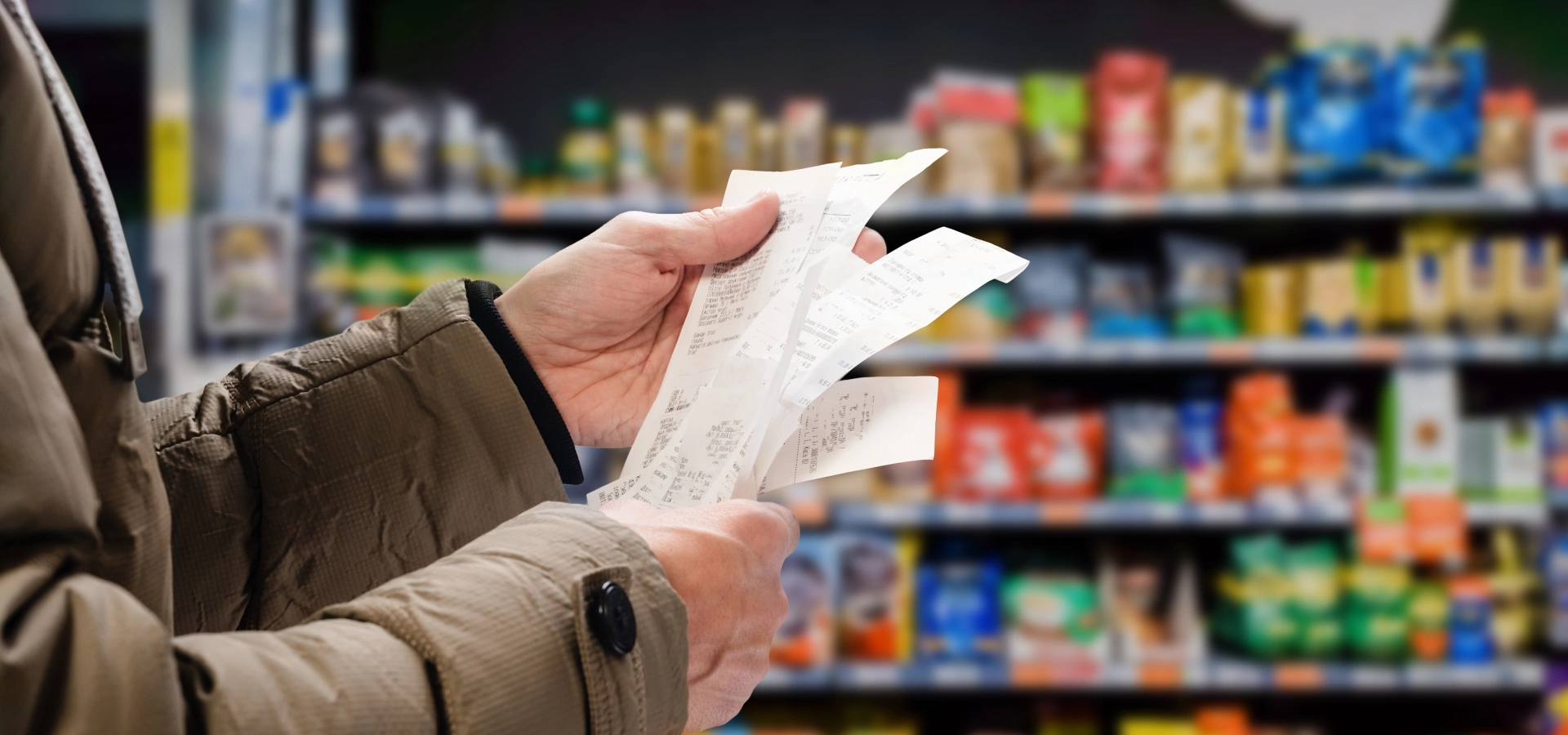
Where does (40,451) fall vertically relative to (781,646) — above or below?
above

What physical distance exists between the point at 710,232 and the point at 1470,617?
2385mm

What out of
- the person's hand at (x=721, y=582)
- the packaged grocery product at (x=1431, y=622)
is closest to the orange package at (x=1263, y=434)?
the packaged grocery product at (x=1431, y=622)

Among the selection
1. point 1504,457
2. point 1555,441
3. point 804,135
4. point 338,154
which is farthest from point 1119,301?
point 338,154

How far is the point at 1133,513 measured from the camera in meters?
2.50

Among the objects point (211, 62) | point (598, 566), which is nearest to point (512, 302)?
point (598, 566)

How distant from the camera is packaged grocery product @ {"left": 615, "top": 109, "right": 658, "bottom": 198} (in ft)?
8.57

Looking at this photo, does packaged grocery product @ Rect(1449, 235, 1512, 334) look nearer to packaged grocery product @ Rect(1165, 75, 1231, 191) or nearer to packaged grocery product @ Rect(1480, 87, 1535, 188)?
packaged grocery product @ Rect(1480, 87, 1535, 188)

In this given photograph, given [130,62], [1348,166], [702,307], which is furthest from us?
Result: [130,62]

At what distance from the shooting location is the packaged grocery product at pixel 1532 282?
2.49 m

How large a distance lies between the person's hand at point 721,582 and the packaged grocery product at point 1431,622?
2.33 metres

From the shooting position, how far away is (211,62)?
2713 mm

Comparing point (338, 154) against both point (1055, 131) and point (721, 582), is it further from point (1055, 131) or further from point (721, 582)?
point (721, 582)

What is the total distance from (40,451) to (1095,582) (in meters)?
2.51

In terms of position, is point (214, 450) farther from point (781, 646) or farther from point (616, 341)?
point (781, 646)
